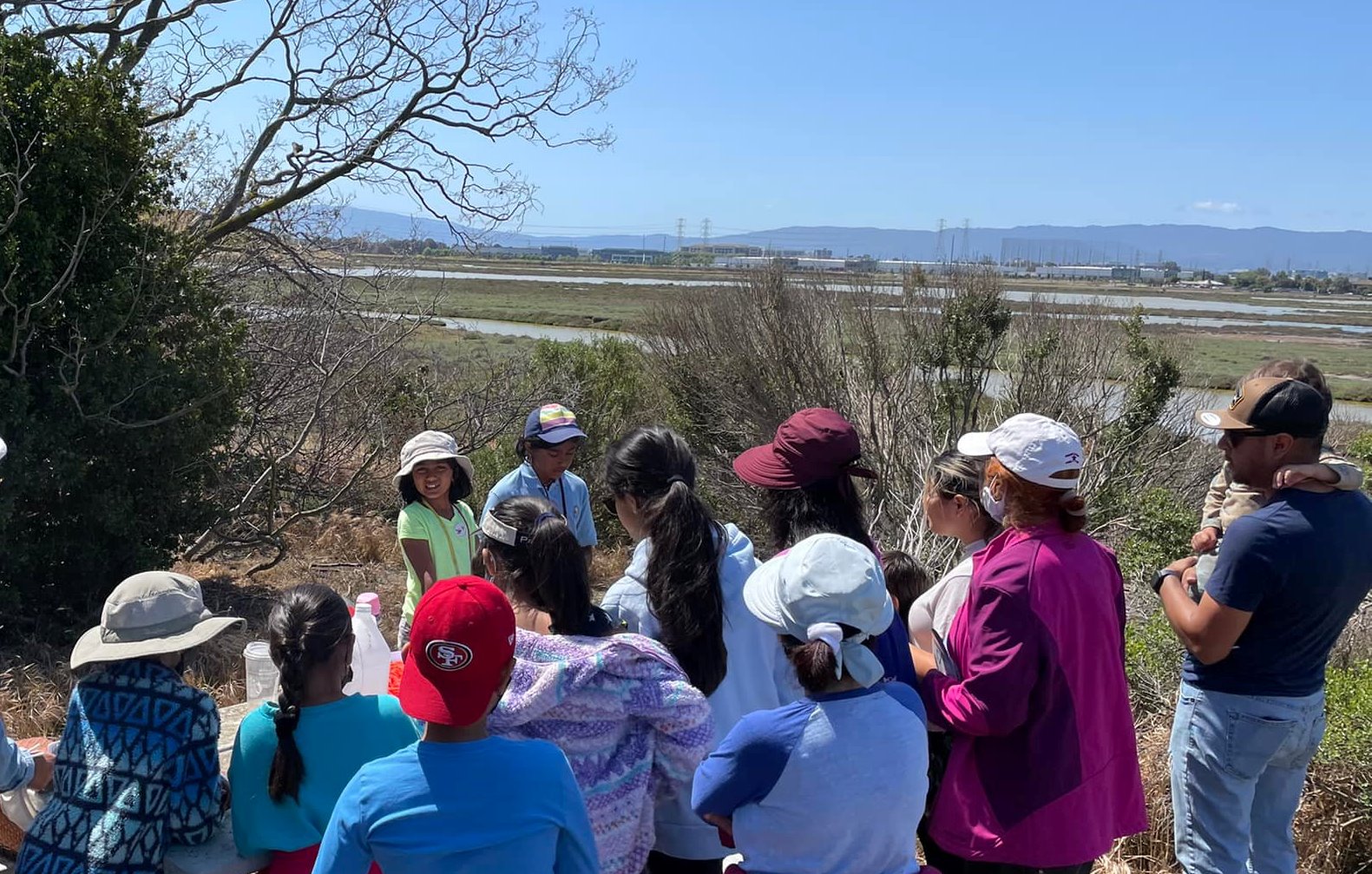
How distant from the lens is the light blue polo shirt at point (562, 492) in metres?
4.55

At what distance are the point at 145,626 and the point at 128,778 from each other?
34 centimetres

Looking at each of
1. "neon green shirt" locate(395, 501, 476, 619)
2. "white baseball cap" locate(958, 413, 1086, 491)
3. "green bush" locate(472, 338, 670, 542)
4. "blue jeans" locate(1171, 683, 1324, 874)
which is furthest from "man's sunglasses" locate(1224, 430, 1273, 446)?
"green bush" locate(472, 338, 670, 542)

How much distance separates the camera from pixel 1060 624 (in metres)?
2.43

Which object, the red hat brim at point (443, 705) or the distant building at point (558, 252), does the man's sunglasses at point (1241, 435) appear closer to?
the red hat brim at point (443, 705)

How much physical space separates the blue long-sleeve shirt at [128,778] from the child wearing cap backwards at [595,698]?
2.40 ft

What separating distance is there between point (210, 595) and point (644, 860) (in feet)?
22.8

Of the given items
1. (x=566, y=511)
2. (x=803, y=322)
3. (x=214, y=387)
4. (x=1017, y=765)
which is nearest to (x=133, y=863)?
(x=1017, y=765)

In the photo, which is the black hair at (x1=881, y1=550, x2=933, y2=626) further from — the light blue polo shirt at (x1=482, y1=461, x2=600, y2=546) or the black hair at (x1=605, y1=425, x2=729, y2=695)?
the light blue polo shirt at (x1=482, y1=461, x2=600, y2=546)

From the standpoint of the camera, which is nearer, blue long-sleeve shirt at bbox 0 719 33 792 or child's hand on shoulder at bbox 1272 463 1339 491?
blue long-sleeve shirt at bbox 0 719 33 792

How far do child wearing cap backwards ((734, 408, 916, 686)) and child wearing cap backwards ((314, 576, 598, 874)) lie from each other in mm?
1174

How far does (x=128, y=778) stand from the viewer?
90.7 inches

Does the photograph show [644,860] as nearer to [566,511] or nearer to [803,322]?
[566,511]

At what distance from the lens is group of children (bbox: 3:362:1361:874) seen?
1886 millimetres

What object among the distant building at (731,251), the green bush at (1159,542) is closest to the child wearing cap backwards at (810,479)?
the green bush at (1159,542)
